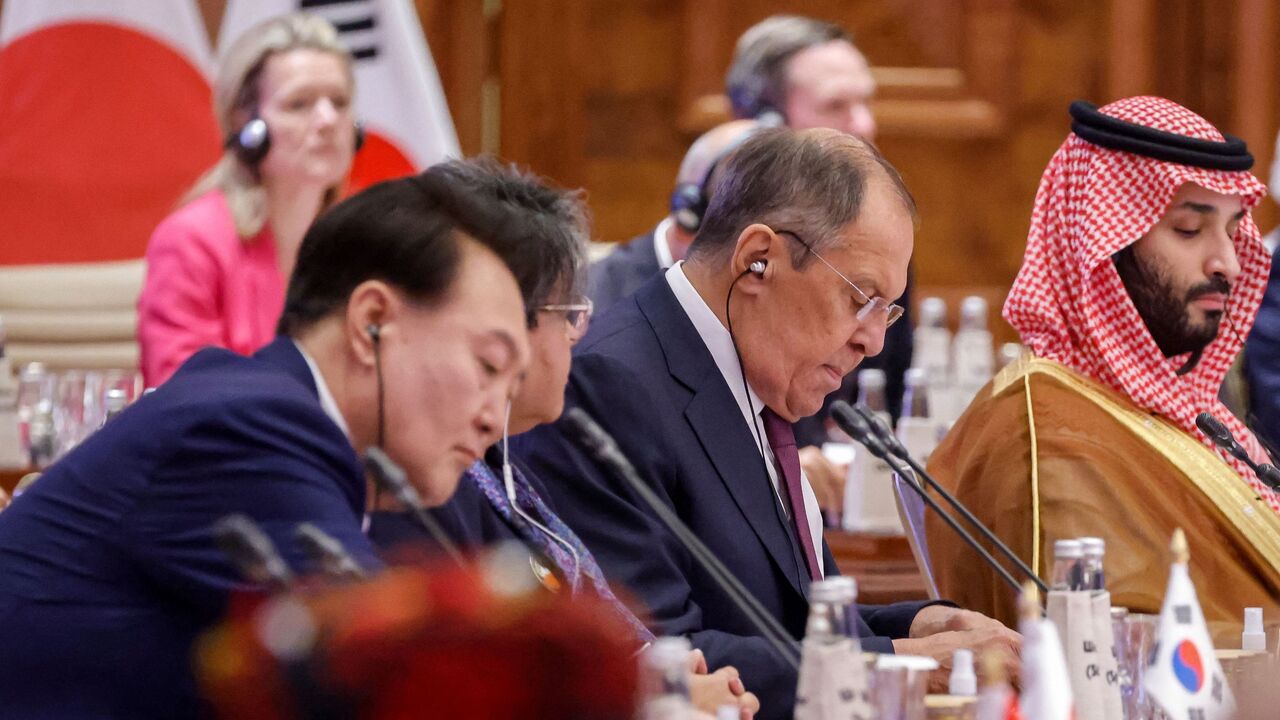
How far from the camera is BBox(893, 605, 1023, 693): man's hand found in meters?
2.30

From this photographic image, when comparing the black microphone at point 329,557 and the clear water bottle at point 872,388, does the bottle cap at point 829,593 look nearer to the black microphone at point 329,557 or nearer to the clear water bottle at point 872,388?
the black microphone at point 329,557

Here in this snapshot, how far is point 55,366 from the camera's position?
5.23 m

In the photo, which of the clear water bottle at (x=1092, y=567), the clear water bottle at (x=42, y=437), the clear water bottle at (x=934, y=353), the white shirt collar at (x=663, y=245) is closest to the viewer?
the clear water bottle at (x=1092, y=567)

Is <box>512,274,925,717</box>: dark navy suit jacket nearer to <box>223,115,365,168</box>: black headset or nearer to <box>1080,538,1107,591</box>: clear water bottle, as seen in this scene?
<box>1080,538,1107,591</box>: clear water bottle

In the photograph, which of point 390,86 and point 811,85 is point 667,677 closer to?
point 811,85

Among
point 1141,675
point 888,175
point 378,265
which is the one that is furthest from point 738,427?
point 378,265

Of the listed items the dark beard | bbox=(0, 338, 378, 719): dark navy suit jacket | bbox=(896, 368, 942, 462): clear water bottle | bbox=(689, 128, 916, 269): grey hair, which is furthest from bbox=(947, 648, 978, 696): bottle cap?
bbox=(896, 368, 942, 462): clear water bottle

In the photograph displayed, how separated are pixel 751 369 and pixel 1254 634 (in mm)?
762

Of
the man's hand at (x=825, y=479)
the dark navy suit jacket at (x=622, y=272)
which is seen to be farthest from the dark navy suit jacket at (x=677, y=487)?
the dark navy suit jacket at (x=622, y=272)

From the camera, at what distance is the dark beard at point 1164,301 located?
3129 millimetres

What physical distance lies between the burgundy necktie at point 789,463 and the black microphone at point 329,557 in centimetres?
115

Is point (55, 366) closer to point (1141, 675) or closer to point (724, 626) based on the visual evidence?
point (724, 626)

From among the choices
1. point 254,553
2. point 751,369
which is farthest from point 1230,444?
point 254,553

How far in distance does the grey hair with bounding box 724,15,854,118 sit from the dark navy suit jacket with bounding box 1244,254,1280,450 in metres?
1.34
